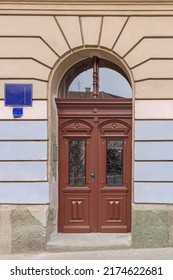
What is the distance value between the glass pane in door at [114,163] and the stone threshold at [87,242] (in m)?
1.07

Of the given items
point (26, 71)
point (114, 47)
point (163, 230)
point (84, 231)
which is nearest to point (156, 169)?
point (163, 230)

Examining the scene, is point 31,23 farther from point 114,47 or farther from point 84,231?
point 84,231

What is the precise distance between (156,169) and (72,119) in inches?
77.9

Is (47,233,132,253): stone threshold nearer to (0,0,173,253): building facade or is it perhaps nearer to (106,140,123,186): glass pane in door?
(0,0,173,253): building facade

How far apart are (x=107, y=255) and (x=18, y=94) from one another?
3.41 meters

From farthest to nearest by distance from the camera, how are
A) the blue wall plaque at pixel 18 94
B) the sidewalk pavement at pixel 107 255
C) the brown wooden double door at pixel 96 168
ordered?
the brown wooden double door at pixel 96 168
the blue wall plaque at pixel 18 94
the sidewalk pavement at pixel 107 255

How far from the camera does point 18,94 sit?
6.00 m

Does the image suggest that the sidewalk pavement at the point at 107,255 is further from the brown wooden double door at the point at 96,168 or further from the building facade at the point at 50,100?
the brown wooden double door at the point at 96,168

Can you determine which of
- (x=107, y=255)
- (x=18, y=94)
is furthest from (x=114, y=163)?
(x=18, y=94)

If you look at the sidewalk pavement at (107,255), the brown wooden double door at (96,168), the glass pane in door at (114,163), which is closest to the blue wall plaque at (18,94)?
the brown wooden double door at (96,168)

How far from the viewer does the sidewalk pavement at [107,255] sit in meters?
5.48

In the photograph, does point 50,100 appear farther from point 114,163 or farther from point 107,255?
point 107,255

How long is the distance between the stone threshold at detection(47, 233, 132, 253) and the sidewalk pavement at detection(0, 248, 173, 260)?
0.25 feet

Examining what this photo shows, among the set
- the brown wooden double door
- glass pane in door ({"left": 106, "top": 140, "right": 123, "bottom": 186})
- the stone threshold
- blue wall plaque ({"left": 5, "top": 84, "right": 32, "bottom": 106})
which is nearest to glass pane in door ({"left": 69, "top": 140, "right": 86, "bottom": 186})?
the brown wooden double door
